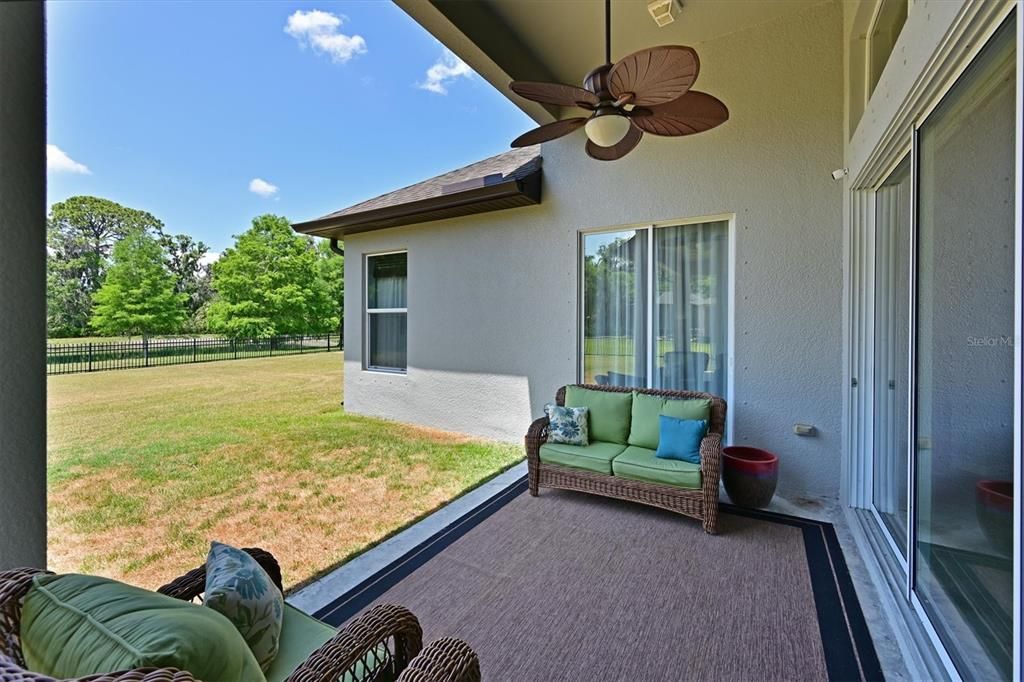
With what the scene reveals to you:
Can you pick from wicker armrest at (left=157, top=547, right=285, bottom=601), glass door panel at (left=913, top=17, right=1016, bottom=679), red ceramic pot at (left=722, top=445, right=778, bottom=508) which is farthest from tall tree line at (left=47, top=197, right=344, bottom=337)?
red ceramic pot at (left=722, top=445, right=778, bottom=508)

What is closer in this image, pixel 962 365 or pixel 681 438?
pixel 962 365

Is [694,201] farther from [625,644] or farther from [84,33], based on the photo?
[84,33]

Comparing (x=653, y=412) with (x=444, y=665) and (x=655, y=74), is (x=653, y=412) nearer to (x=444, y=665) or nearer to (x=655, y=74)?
(x=655, y=74)

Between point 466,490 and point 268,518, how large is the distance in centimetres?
153

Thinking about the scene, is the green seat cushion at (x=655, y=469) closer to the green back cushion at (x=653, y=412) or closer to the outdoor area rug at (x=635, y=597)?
the green back cushion at (x=653, y=412)

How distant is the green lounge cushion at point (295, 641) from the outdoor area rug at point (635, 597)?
29.3 inches

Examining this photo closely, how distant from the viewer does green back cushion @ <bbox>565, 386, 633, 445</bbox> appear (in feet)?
12.1

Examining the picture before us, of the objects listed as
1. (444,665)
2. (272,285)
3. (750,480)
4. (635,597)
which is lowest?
(635,597)

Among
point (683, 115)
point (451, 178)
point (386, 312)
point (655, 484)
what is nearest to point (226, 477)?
point (386, 312)

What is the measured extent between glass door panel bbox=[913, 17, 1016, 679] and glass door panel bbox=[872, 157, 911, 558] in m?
0.33

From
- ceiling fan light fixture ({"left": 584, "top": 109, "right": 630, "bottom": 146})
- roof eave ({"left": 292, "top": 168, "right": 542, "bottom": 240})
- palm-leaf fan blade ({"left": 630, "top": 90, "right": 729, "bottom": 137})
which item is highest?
roof eave ({"left": 292, "top": 168, "right": 542, "bottom": 240})

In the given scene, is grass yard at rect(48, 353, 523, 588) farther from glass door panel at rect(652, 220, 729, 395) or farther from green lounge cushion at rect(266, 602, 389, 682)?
glass door panel at rect(652, 220, 729, 395)

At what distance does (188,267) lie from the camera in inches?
363

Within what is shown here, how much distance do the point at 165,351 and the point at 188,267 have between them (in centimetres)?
192
